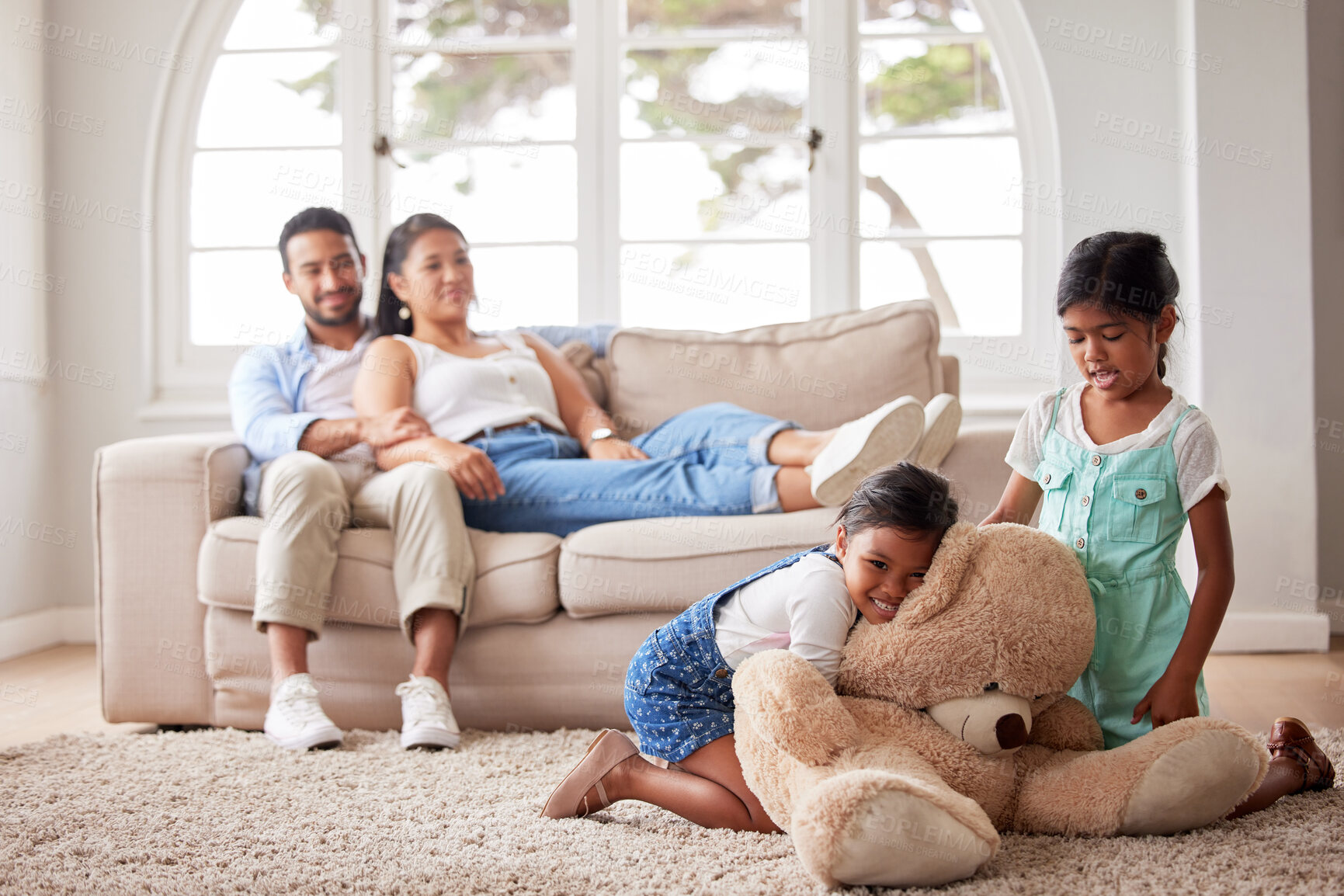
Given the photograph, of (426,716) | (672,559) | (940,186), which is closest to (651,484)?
(672,559)

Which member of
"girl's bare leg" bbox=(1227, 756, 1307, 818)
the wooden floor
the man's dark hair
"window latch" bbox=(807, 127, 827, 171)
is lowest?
the wooden floor

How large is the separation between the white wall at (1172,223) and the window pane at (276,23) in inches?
7.1

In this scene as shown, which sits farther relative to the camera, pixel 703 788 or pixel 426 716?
pixel 426 716

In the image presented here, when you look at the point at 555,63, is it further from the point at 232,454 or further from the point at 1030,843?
the point at 1030,843

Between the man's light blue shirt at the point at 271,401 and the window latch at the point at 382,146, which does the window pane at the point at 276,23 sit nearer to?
the window latch at the point at 382,146

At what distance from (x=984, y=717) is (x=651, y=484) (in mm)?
983

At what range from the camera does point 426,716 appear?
5.69 feet

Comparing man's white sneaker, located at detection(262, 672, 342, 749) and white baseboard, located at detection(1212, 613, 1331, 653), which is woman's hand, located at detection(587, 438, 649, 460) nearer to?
man's white sneaker, located at detection(262, 672, 342, 749)

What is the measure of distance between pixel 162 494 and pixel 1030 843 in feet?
5.21

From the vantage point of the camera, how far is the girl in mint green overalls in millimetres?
1253

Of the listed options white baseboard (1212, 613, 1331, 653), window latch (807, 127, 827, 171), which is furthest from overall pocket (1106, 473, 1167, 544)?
window latch (807, 127, 827, 171)

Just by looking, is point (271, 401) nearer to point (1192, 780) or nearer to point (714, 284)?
point (714, 284)

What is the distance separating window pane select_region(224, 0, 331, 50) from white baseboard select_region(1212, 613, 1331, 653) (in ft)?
9.98

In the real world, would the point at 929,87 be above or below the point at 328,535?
above
